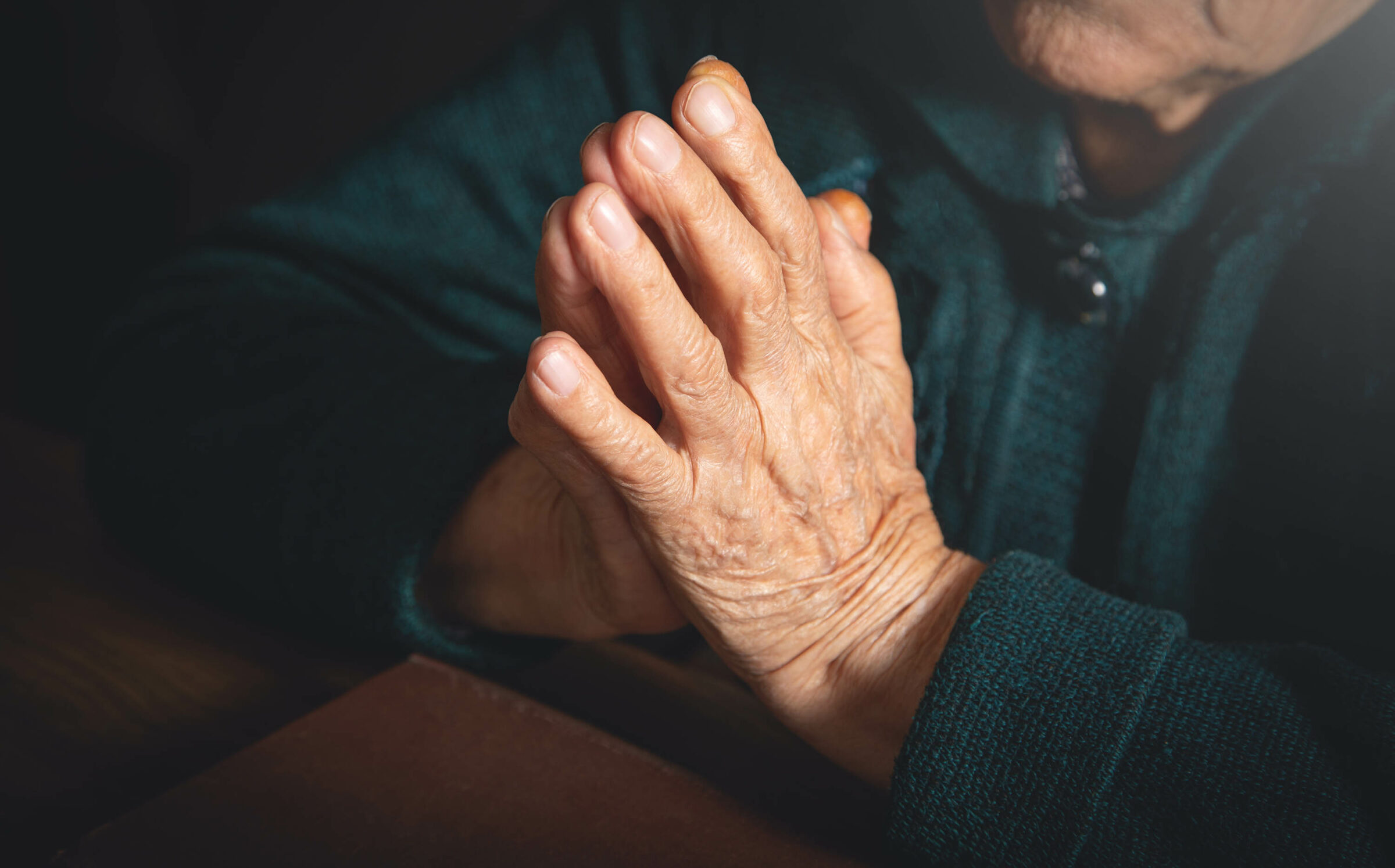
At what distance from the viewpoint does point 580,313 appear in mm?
279

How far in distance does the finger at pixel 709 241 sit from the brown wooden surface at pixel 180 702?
0.58 feet

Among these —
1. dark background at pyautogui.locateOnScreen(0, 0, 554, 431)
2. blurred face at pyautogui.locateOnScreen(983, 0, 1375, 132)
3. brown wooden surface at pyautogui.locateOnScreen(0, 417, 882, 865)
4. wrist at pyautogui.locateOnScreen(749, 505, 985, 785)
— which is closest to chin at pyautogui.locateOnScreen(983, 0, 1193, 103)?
blurred face at pyautogui.locateOnScreen(983, 0, 1375, 132)

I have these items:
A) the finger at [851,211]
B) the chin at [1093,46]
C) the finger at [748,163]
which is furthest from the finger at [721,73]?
the chin at [1093,46]

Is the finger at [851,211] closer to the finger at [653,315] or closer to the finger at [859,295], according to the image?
the finger at [859,295]

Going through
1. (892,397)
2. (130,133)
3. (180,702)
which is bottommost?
(180,702)

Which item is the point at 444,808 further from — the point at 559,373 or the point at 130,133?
the point at 130,133

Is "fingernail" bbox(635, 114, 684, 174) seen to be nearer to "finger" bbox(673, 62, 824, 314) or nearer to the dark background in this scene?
"finger" bbox(673, 62, 824, 314)

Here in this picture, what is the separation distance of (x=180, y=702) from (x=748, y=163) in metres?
0.36

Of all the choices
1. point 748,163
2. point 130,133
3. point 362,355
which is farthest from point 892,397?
point 130,133

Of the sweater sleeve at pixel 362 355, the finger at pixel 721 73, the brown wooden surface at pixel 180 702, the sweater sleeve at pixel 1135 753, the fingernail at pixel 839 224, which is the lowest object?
the brown wooden surface at pixel 180 702

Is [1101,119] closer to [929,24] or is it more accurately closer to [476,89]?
[929,24]

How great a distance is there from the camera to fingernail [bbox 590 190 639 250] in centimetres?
24

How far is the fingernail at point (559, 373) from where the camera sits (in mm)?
244

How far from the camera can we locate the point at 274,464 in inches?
17.7
